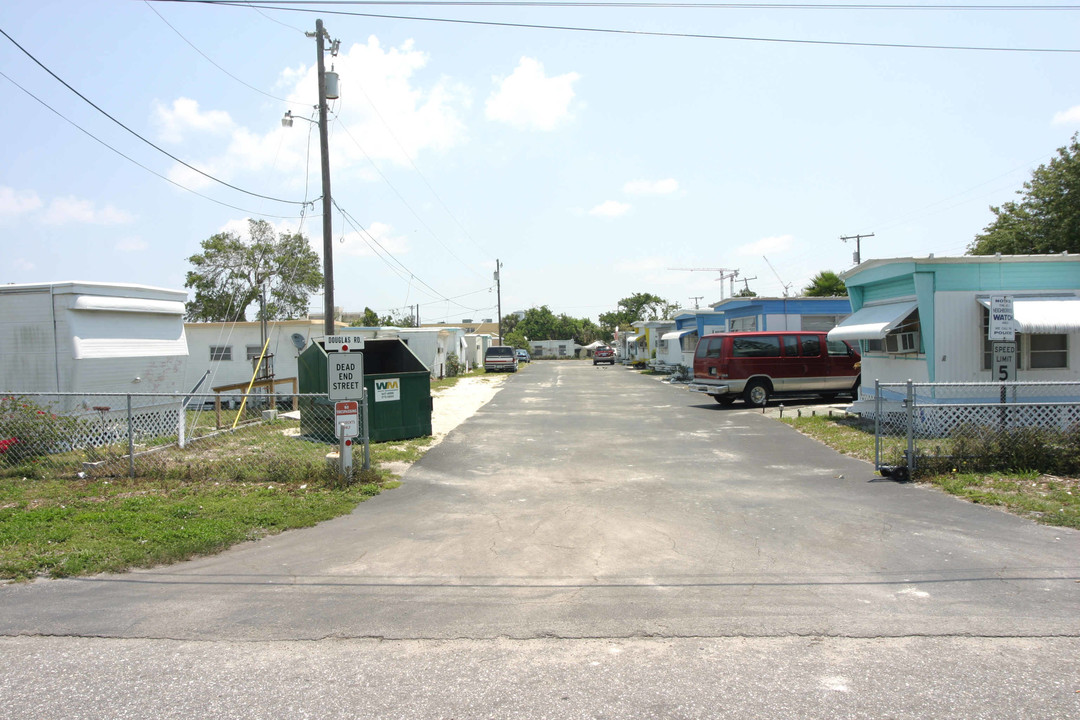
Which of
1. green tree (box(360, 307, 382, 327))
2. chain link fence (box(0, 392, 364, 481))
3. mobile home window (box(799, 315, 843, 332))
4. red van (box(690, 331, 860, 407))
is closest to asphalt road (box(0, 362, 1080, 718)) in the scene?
chain link fence (box(0, 392, 364, 481))

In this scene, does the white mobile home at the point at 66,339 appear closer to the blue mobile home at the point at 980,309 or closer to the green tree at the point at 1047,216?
the blue mobile home at the point at 980,309

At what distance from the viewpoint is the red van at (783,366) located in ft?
63.0

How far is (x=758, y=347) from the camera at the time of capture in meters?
19.2

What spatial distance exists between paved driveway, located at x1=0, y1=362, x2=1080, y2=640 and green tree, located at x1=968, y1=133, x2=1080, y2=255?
28.4 m

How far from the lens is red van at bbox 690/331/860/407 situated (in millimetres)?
19188

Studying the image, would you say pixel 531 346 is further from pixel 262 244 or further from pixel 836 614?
pixel 836 614

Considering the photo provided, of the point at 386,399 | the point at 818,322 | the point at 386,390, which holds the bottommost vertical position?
the point at 386,399

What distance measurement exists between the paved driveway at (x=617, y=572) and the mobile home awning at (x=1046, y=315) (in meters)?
4.98

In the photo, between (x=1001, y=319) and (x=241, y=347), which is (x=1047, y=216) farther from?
(x=241, y=347)

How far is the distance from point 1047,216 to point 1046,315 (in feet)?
83.3

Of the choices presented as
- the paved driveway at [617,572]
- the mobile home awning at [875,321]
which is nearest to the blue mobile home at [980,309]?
the mobile home awning at [875,321]

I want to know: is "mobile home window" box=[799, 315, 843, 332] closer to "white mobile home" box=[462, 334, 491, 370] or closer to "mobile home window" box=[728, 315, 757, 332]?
"mobile home window" box=[728, 315, 757, 332]

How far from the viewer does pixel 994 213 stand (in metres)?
35.7

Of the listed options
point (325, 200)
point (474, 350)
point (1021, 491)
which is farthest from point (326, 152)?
point (474, 350)
